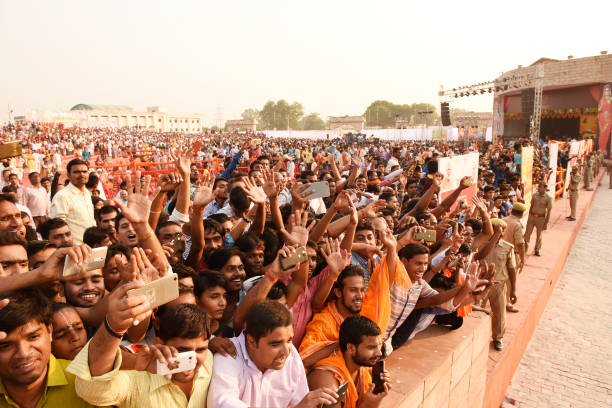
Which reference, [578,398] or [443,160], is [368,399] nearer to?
[578,398]

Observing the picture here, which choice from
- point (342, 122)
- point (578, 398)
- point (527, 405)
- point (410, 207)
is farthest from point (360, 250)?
point (342, 122)

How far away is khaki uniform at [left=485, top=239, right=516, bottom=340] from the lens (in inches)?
205

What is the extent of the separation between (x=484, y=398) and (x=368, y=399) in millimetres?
2717

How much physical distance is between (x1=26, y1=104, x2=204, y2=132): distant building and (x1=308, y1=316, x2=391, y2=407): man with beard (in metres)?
57.7

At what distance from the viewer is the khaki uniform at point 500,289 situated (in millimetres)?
5215

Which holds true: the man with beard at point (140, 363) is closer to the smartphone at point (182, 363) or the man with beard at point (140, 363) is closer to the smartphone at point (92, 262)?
the smartphone at point (182, 363)

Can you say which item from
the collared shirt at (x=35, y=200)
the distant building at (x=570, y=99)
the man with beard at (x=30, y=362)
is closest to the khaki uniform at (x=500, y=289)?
the man with beard at (x=30, y=362)

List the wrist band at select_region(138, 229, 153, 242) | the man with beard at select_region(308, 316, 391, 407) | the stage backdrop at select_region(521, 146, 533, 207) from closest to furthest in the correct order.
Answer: the man with beard at select_region(308, 316, 391, 407) < the wrist band at select_region(138, 229, 153, 242) < the stage backdrop at select_region(521, 146, 533, 207)

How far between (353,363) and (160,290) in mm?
1313

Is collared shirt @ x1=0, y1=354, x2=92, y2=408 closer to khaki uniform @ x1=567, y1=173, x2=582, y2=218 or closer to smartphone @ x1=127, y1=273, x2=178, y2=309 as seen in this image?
smartphone @ x1=127, y1=273, x2=178, y2=309

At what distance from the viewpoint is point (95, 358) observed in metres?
1.43

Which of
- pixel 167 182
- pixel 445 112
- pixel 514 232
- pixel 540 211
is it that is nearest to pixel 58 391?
pixel 167 182

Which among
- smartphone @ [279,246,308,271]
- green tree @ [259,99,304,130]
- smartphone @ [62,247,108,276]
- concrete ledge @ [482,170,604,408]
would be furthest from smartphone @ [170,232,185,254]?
green tree @ [259,99,304,130]

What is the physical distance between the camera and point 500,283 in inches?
215
